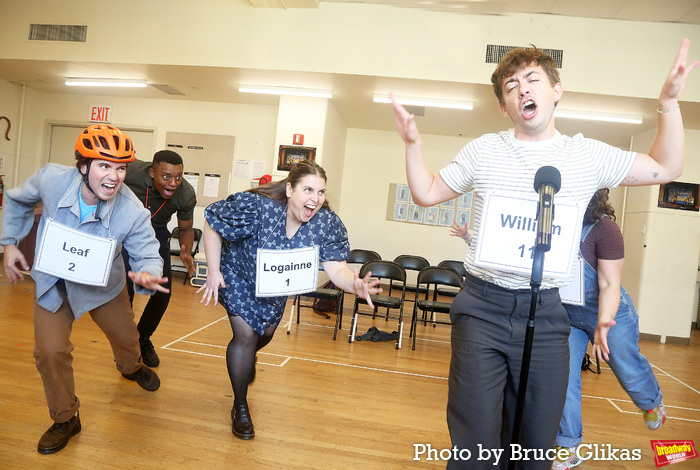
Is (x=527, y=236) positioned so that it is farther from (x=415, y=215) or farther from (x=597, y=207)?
(x=415, y=215)

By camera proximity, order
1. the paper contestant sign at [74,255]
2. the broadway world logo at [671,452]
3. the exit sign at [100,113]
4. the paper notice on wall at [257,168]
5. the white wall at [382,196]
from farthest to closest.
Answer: the white wall at [382,196], the exit sign at [100,113], the paper notice on wall at [257,168], the broadway world logo at [671,452], the paper contestant sign at [74,255]

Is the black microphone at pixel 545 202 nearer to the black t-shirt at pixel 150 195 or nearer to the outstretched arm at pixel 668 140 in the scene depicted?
the outstretched arm at pixel 668 140

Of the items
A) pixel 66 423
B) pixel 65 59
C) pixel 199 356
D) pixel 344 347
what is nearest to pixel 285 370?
pixel 199 356

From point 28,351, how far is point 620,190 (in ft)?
29.4

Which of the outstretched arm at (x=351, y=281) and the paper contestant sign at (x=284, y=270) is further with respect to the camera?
the paper contestant sign at (x=284, y=270)

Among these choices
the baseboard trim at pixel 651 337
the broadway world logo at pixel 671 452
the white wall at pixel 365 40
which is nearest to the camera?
the broadway world logo at pixel 671 452

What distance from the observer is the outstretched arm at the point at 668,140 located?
1.40 meters

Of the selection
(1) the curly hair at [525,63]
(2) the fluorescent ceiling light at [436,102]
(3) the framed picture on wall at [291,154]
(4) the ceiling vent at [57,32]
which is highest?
(4) the ceiling vent at [57,32]

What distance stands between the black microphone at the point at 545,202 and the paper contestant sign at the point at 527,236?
112 mm

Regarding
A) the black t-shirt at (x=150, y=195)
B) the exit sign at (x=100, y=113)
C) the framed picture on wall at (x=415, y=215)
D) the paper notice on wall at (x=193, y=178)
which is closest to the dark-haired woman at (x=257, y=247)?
the black t-shirt at (x=150, y=195)

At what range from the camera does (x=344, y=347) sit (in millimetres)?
4938

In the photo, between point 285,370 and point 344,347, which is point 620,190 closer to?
point 344,347

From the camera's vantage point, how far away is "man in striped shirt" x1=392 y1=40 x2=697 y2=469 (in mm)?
1495

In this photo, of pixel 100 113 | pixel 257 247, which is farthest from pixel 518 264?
pixel 100 113
